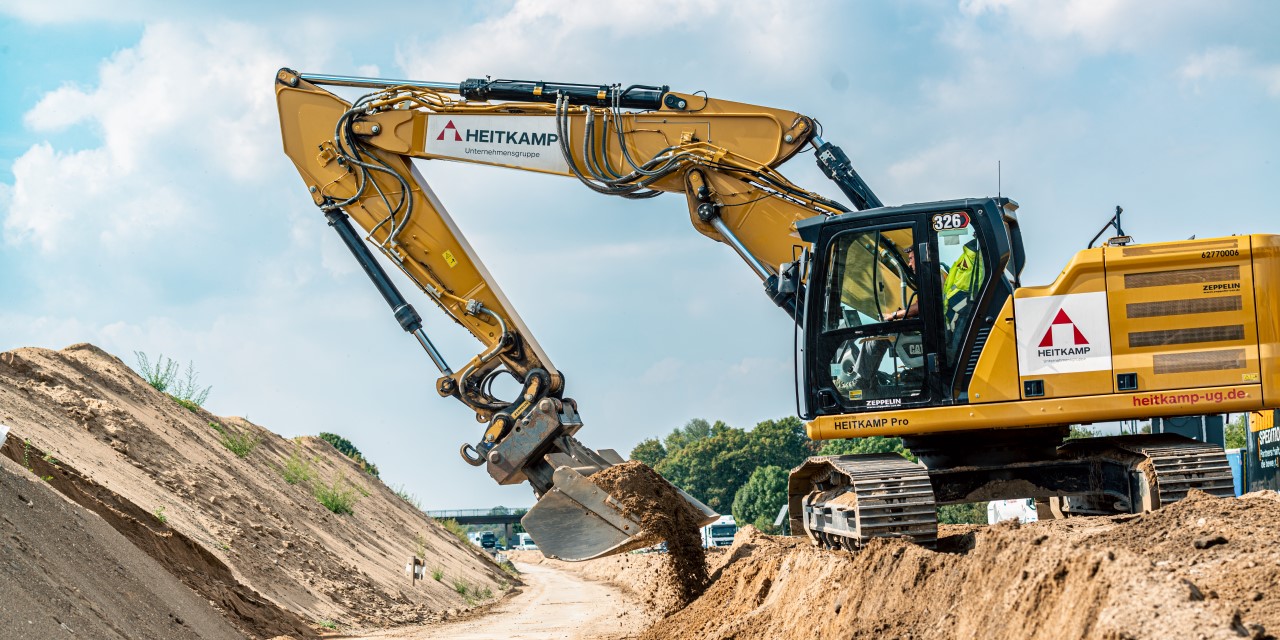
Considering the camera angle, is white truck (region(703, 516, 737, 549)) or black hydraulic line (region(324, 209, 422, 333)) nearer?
black hydraulic line (region(324, 209, 422, 333))

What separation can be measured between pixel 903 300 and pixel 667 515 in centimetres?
381

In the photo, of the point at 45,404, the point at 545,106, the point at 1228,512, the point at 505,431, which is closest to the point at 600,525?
the point at 505,431

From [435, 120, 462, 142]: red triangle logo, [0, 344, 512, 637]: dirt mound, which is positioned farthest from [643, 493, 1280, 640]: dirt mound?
[0, 344, 512, 637]: dirt mound

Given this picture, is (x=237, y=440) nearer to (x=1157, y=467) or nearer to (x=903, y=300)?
(x=903, y=300)

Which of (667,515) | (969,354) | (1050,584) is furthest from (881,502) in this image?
(667,515)

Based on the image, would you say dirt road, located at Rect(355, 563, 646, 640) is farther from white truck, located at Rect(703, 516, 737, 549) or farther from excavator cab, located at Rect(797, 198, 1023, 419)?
white truck, located at Rect(703, 516, 737, 549)

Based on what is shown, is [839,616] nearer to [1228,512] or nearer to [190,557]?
[1228,512]

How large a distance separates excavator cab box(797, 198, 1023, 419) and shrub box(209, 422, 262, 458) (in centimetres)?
1624

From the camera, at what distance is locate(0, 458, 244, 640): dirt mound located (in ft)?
29.3

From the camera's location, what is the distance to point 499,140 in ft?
43.1

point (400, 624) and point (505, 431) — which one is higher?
point (505, 431)

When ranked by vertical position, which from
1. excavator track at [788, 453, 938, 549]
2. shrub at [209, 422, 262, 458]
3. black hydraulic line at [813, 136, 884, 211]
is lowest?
excavator track at [788, 453, 938, 549]

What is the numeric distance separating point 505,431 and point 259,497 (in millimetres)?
8703

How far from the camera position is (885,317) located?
9703 mm
